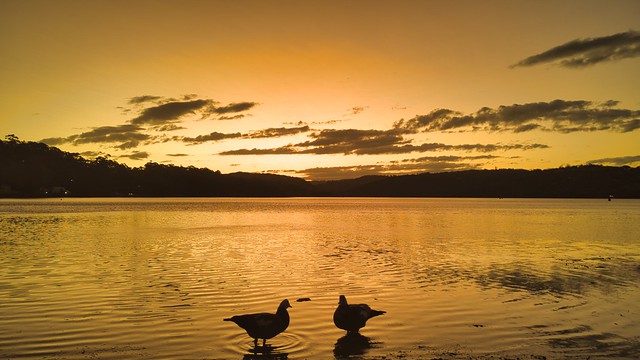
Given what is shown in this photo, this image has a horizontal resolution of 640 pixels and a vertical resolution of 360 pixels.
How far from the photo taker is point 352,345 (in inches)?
586

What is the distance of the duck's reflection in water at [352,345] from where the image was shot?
1413cm

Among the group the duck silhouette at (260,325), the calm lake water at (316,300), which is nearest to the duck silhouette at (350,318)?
the calm lake water at (316,300)

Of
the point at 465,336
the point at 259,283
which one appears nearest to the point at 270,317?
the point at 465,336

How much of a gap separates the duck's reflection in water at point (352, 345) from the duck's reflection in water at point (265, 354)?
154 centimetres

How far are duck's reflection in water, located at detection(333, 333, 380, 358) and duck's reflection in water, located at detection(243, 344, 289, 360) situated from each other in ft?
5.06

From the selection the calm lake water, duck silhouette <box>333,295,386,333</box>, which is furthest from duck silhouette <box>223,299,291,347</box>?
duck silhouette <box>333,295,386,333</box>

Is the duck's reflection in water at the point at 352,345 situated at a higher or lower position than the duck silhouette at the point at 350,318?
lower

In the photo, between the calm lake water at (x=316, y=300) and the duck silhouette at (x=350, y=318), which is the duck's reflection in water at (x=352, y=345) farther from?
the duck silhouette at (x=350, y=318)

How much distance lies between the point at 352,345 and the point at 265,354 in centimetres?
263

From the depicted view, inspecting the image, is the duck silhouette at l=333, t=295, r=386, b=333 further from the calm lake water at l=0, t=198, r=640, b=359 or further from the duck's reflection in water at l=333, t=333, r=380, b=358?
the calm lake water at l=0, t=198, r=640, b=359

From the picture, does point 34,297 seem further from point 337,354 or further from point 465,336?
point 465,336

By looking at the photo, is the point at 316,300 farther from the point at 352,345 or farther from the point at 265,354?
the point at 265,354

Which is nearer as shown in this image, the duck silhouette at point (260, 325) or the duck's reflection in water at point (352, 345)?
the duck's reflection in water at point (352, 345)

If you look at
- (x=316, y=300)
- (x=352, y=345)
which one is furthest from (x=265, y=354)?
(x=316, y=300)
